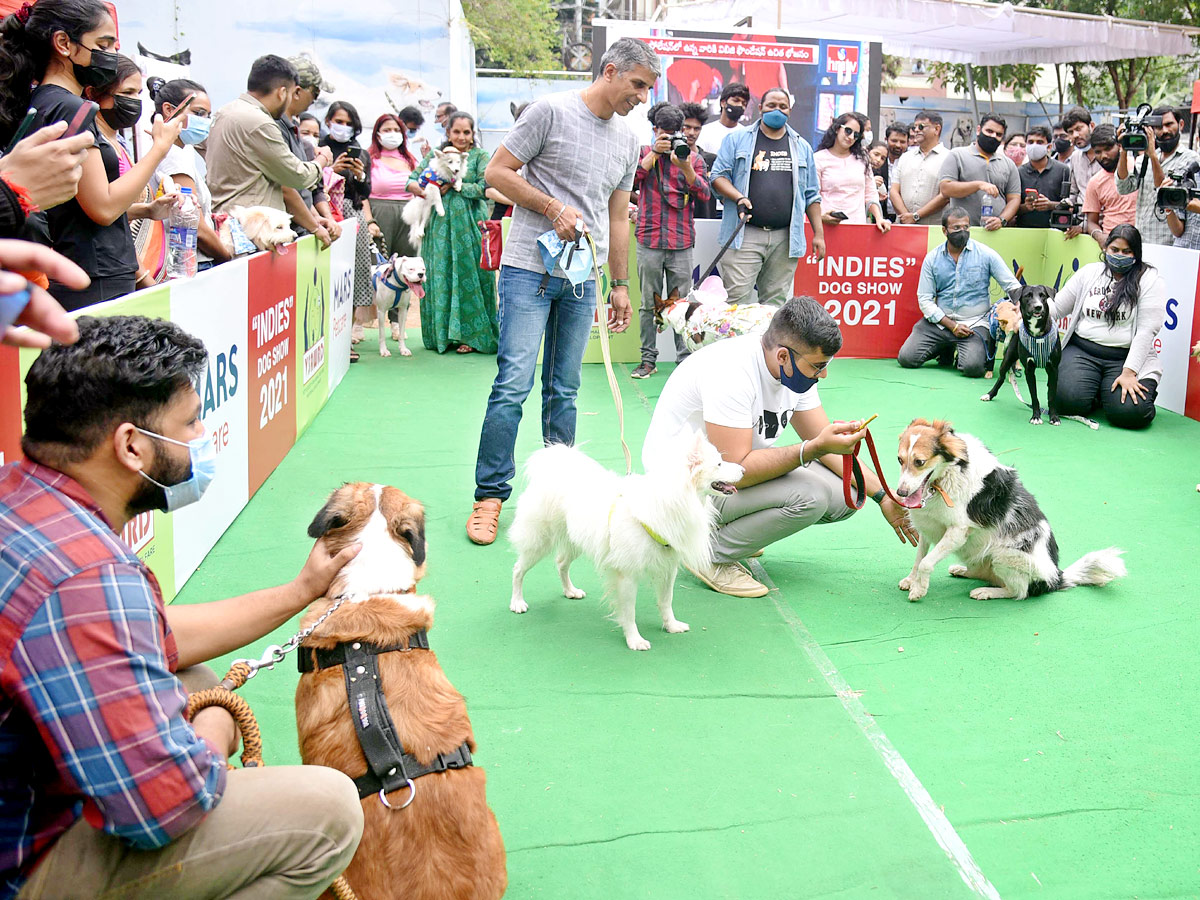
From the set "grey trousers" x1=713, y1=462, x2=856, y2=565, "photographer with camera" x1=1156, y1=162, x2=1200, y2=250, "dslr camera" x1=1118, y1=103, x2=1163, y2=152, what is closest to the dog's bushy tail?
"grey trousers" x1=713, y1=462, x2=856, y2=565

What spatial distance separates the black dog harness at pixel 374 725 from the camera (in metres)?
2.01

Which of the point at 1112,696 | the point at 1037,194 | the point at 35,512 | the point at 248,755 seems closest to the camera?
the point at 35,512

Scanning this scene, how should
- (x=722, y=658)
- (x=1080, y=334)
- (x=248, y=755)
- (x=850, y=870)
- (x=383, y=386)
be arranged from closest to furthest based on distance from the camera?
(x=248, y=755)
(x=850, y=870)
(x=722, y=658)
(x=1080, y=334)
(x=383, y=386)

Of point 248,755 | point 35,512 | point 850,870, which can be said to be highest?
point 35,512

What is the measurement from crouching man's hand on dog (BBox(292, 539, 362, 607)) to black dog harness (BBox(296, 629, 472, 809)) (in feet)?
0.56

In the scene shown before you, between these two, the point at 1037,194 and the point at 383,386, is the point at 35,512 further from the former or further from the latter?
the point at 1037,194

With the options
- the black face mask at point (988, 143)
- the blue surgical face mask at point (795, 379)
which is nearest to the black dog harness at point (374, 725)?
the blue surgical face mask at point (795, 379)

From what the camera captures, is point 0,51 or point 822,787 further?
point 0,51

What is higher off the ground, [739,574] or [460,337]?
[460,337]

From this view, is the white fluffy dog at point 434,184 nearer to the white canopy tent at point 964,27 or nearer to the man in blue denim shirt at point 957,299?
the man in blue denim shirt at point 957,299

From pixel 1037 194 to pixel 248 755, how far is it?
10789 mm

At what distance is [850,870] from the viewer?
2580mm

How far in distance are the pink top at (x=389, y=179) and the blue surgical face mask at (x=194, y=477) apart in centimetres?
871

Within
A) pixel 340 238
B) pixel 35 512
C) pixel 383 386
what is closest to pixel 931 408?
pixel 383 386
